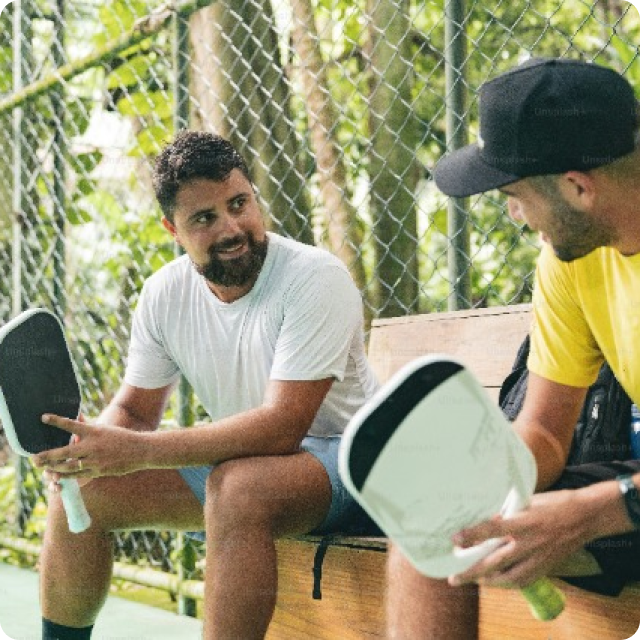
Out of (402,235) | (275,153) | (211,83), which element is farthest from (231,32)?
(402,235)

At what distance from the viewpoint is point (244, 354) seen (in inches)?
116

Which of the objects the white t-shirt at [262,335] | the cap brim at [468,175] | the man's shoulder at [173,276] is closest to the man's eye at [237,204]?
the white t-shirt at [262,335]

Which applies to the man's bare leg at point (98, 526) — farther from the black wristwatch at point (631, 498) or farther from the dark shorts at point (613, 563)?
the black wristwatch at point (631, 498)

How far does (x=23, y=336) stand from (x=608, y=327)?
4.24 ft

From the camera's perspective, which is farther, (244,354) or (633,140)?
(244,354)

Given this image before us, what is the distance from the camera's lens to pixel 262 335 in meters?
2.92

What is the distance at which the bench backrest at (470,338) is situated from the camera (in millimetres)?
2895

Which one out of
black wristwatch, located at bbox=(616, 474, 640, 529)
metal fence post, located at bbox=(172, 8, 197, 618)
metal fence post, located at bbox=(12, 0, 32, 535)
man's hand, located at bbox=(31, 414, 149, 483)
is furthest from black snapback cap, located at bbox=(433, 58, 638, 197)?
metal fence post, located at bbox=(12, 0, 32, 535)

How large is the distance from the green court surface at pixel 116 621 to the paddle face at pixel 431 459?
2.05m

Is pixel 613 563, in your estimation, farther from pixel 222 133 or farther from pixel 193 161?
pixel 222 133

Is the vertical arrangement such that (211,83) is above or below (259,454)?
above

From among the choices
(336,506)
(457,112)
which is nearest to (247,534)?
(336,506)

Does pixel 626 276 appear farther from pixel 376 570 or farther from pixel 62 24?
pixel 62 24

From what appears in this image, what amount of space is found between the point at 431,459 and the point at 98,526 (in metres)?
1.49
